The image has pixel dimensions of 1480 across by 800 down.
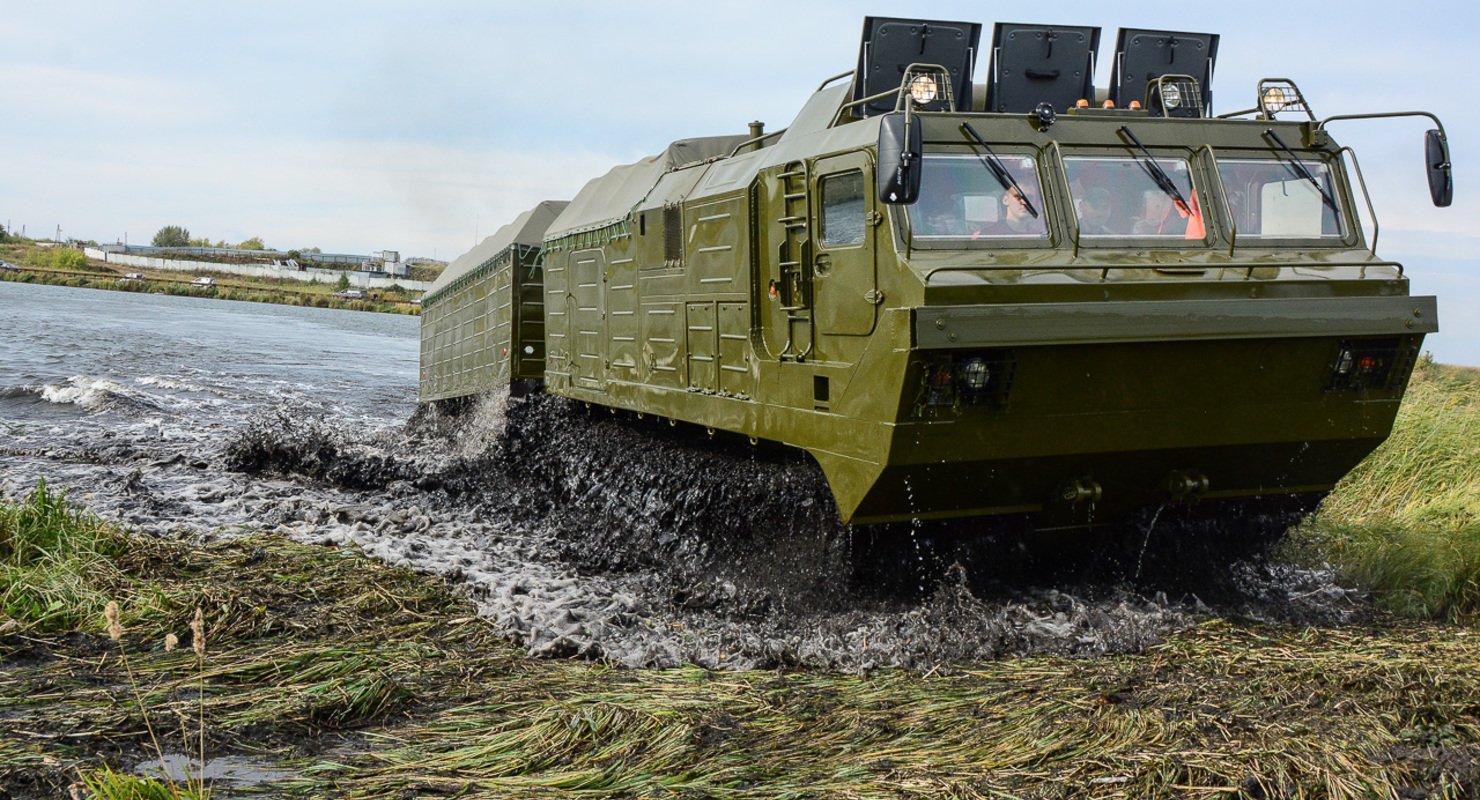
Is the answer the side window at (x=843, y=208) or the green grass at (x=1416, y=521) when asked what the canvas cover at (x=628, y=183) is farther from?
the green grass at (x=1416, y=521)

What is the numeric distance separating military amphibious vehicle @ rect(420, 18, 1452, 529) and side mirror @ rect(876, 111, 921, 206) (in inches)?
0.4

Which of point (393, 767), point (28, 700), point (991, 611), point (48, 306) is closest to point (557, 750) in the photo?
point (393, 767)

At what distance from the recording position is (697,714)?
202 inches

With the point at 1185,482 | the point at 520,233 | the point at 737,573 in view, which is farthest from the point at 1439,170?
the point at 520,233

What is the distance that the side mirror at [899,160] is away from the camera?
570 cm

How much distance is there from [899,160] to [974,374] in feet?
3.28

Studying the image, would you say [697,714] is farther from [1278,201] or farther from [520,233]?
[520,233]

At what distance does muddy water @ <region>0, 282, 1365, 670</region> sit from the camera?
21.7ft

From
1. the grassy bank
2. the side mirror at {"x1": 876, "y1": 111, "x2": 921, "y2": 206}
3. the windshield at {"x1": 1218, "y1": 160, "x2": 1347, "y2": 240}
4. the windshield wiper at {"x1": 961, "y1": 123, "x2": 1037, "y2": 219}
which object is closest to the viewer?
the grassy bank

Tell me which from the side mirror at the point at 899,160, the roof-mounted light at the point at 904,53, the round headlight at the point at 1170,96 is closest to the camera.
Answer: the side mirror at the point at 899,160

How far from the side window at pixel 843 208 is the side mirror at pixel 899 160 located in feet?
2.33

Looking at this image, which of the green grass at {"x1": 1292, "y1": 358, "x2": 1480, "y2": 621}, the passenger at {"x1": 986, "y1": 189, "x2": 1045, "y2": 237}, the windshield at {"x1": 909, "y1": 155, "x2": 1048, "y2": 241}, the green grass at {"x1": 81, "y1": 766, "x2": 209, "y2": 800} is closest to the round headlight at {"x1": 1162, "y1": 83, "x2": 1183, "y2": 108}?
the windshield at {"x1": 909, "y1": 155, "x2": 1048, "y2": 241}

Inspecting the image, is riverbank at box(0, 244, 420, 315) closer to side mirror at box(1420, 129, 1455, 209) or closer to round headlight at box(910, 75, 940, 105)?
round headlight at box(910, 75, 940, 105)

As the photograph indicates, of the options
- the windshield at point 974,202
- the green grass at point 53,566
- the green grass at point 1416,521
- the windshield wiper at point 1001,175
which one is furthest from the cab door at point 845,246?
the green grass at point 53,566
